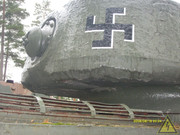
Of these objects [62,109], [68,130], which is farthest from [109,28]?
[68,130]

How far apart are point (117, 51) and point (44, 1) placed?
2733 centimetres

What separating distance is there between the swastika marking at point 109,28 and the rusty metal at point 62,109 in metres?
1.25

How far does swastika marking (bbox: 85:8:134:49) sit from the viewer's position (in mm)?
4938

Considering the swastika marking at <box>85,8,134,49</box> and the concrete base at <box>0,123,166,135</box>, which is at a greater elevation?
the swastika marking at <box>85,8,134,49</box>

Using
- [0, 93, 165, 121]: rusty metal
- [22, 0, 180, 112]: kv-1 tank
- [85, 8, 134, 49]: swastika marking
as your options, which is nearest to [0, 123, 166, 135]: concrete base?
[0, 93, 165, 121]: rusty metal

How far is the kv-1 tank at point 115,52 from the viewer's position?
4809 millimetres

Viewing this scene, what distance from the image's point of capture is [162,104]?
531 centimetres

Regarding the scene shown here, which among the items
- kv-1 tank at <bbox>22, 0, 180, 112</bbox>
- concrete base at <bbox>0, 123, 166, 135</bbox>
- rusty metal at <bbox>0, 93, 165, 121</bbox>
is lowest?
concrete base at <bbox>0, 123, 166, 135</bbox>

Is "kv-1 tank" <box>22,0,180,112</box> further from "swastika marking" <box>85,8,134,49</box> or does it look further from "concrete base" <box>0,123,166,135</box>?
"concrete base" <box>0,123,166,135</box>

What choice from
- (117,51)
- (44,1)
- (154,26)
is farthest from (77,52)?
(44,1)

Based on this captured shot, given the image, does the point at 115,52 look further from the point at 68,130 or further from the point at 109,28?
the point at 68,130

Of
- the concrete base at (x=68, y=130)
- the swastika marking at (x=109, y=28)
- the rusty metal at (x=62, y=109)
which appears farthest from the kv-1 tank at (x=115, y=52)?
the concrete base at (x=68, y=130)

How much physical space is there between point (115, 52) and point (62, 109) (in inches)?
62.5

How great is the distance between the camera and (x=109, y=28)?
504 centimetres
